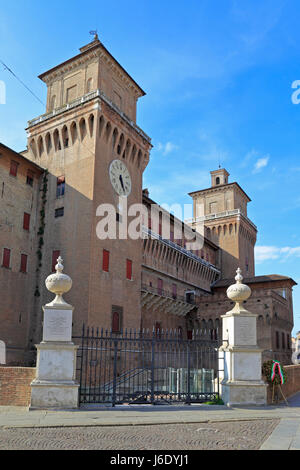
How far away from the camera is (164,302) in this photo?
119 feet

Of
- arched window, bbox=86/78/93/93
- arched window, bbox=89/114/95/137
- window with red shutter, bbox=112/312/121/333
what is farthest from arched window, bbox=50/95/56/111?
window with red shutter, bbox=112/312/121/333

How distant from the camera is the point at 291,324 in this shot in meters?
46.6

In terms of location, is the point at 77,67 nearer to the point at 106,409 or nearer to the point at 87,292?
the point at 87,292

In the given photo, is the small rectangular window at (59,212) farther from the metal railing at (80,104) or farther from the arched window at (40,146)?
the metal railing at (80,104)

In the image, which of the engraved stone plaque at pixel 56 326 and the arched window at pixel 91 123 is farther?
the arched window at pixel 91 123

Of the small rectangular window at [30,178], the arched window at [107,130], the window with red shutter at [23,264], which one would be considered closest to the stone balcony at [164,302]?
the window with red shutter at [23,264]

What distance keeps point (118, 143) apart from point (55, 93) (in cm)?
614

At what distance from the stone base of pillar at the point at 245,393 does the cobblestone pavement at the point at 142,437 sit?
2930 mm

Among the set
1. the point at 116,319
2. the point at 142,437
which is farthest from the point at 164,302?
the point at 142,437

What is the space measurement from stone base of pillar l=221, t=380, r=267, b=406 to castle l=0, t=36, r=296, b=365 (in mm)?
10161

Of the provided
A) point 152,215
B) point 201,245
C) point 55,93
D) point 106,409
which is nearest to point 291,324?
point 201,245

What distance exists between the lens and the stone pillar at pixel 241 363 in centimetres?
1246

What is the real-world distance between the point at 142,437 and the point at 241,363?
5547 millimetres

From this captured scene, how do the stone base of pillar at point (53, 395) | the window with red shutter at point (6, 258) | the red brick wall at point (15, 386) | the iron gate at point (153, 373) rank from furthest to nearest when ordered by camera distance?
the window with red shutter at point (6, 258), the iron gate at point (153, 373), the red brick wall at point (15, 386), the stone base of pillar at point (53, 395)
